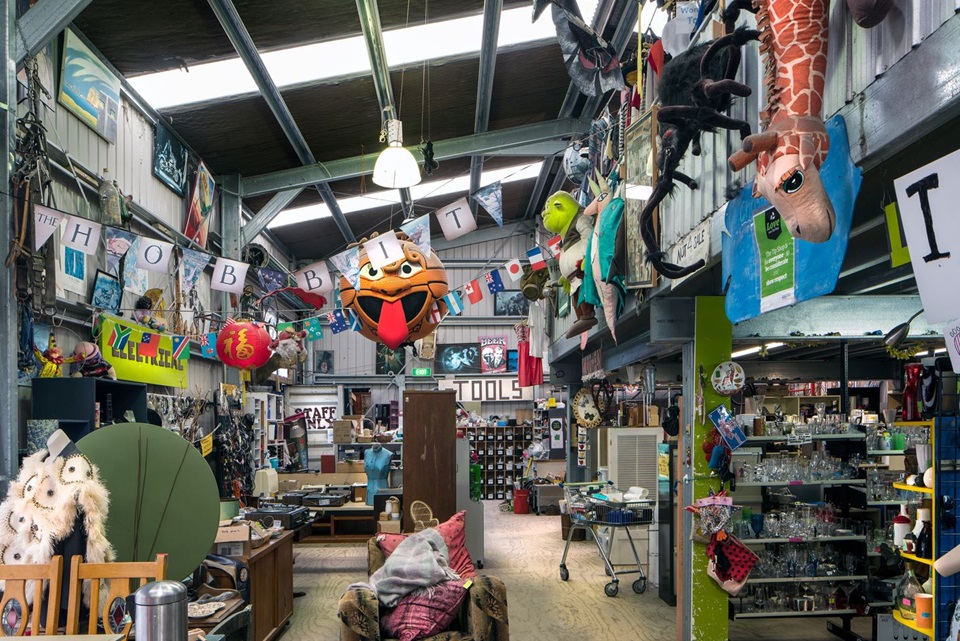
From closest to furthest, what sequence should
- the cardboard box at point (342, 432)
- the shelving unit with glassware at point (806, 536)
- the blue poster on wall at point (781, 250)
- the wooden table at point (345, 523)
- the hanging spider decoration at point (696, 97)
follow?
1. the blue poster on wall at point (781, 250)
2. the hanging spider decoration at point (696, 97)
3. the shelving unit with glassware at point (806, 536)
4. the wooden table at point (345, 523)
5. the cardboard box at point (342, 432)

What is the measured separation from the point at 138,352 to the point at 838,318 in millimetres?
5876

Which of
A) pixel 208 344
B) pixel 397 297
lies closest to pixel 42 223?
pixel 397 297

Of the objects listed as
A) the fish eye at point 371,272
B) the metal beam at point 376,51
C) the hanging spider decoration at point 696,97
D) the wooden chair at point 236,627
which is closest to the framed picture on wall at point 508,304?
the metal beam at point 376,51

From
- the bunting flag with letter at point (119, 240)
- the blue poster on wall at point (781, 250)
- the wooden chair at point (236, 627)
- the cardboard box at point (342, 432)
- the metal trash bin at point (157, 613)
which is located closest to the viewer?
the metal trash bin at point (157, 613)

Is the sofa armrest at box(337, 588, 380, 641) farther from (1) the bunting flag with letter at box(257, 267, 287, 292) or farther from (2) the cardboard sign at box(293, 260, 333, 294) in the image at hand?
(1) the bunting flag with letter at box(257, 267, 287, 292)

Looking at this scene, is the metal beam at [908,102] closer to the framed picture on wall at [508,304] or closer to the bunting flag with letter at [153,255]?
the bunting flag with letter at [153,255]

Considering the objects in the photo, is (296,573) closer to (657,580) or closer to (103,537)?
(657,580)

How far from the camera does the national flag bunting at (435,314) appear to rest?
5848 mm

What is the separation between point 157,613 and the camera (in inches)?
66.7

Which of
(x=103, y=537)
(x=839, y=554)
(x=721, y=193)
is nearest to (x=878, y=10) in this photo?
(x=721, y=193)

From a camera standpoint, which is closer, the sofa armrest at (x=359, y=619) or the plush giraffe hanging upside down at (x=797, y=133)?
the plush giraffe hanging upside down at (x=797, y=133)

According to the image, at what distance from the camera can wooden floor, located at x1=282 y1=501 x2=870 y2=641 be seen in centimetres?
616

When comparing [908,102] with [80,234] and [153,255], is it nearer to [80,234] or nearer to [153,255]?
[80,234]

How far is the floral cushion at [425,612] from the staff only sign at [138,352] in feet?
11.1
